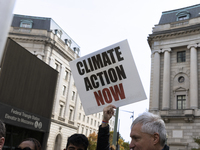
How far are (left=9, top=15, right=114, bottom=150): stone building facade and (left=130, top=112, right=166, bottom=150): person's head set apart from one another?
41346mm

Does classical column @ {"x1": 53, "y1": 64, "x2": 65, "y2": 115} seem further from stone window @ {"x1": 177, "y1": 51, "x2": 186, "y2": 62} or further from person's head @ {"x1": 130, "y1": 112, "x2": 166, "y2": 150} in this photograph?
person's head @ {"x1": 130, "y1": 112, "x2": 166, "y2": 150}

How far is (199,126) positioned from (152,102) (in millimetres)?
6567

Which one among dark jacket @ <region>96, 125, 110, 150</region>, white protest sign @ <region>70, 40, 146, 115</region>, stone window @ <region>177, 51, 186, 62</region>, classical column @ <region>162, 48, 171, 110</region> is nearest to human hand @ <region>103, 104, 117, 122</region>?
dark jacket @ <region>96, 125, 110, 150</region>

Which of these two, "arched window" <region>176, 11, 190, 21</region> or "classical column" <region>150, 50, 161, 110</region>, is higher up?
"arched window" <region>176, 11, 190, 21</region>

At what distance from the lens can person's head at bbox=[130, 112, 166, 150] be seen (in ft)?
6.89

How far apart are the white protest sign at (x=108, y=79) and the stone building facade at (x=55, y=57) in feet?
128

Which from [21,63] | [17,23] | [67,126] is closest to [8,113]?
[21,63]

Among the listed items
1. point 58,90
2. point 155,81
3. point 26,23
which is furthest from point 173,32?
point 26,23

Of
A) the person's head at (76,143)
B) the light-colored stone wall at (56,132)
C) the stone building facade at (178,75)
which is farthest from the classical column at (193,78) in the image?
the person's head at (76,143)

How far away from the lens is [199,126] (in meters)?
28.2

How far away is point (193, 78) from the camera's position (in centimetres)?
3016

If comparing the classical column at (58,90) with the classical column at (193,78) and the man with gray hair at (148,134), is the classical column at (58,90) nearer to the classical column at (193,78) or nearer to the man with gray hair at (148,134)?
the classical column at (193,78)

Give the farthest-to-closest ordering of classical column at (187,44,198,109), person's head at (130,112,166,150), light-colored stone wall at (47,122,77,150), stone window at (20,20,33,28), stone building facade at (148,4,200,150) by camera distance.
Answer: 1. stone window at (20,20,33,28)
2. light-colored stone wall at (47,122,77,150)
3. classical column at (187,44,198,109)
4. stone building facade at (148,4,200,150)
5. person's head at (130,112,166,150)

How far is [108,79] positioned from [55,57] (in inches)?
1644
